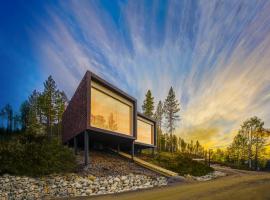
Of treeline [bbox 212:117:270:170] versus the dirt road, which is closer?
the dirt road

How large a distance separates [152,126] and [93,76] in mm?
23683

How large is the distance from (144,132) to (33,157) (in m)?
26.0

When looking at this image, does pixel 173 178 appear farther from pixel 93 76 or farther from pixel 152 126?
pixel 152 126

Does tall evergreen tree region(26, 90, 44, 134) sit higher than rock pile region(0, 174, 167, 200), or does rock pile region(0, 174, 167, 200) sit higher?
tall evergreen tree region(26, 90, 44, 134)

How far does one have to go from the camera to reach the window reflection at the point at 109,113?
973 inches

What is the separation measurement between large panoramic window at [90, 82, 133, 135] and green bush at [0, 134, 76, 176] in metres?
4.54

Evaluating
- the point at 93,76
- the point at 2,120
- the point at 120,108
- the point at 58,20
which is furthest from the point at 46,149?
the point at 2,120

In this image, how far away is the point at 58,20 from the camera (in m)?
24.8

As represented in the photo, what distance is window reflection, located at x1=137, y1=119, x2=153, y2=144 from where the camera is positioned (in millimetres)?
40656

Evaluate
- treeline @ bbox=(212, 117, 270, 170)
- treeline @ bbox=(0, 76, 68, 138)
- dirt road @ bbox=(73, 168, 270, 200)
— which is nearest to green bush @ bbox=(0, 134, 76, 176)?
dirt road @ bbox=(73, 168, 270, 200)

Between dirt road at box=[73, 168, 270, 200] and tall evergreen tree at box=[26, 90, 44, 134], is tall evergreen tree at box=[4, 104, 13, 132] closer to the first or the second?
tall evergreen tree at box=[26, 90, 44, 134]

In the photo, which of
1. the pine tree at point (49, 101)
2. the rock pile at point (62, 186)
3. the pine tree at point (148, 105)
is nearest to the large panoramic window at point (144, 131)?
the rock pile at point (62, 186)

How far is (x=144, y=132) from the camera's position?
42.8 meters

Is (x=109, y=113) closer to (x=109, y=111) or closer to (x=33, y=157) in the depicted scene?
(x=109, y=111)
